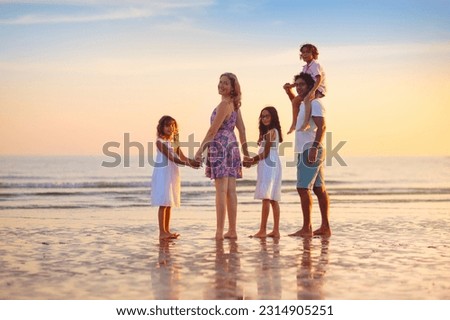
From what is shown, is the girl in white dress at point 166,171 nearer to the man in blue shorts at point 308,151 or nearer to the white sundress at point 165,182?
the white sundress at point 165,182

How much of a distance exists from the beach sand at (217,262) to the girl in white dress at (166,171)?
302 mm

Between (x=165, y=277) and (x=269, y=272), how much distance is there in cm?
88

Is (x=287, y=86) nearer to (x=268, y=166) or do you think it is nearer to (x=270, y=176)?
(x=268, y=166)

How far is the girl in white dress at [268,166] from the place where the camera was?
28.2 ft

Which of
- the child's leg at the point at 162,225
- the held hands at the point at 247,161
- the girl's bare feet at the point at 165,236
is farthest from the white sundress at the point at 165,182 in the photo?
the held hands at the point at 247,161

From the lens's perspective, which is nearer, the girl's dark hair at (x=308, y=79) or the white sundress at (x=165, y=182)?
the white sundress at (x=165, y=182)

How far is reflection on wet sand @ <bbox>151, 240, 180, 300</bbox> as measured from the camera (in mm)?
5137

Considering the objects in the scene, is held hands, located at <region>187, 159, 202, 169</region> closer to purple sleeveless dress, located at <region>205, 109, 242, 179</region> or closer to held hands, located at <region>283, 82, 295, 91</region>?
purple sleeveless dress, located at <region>205, 109, 242, 179</region>

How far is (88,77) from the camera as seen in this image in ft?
73.0

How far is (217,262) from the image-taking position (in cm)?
648

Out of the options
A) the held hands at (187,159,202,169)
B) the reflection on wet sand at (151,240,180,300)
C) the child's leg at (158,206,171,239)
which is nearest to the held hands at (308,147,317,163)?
the held hands at (187,159,202,169)

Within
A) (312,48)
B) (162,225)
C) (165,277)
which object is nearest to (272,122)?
(312,48)
